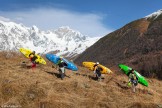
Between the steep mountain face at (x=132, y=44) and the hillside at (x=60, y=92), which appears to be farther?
the steep mountain face at (x=132, y=44)

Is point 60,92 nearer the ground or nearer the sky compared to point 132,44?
nearer the ground

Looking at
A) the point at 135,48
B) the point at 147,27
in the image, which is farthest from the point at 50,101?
the point at 147,27

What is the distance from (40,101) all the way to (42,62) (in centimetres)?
1294

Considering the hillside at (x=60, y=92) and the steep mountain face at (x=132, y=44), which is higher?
the steep mountain face at (x=132, y=44)

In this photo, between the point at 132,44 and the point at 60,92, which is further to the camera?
the point at 132,44

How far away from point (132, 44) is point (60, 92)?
92.8 m

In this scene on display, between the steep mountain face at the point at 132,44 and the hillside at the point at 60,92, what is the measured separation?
62203 millimetres

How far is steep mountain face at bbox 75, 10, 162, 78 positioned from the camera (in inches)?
4038

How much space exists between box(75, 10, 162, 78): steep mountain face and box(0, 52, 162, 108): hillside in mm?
62203

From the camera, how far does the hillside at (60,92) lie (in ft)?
76.4

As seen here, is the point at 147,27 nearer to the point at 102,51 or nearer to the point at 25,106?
the point at 102,51

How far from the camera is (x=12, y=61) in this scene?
3631cm

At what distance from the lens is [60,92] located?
26.2m

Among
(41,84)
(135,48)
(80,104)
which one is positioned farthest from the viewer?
(135,48)
